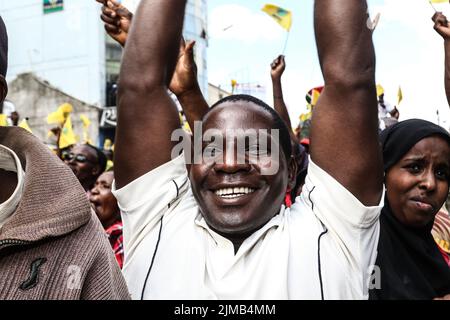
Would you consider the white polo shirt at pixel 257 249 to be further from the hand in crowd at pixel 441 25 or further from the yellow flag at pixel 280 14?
the yellow flag at pixel 280 14

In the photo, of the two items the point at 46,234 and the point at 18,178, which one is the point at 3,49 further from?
the point at 46,234

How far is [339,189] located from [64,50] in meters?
23.8

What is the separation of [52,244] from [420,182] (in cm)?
154

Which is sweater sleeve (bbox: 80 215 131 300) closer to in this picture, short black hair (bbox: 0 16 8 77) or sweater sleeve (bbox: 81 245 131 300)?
sweater sleeve (bbox: 81 245 131 300)

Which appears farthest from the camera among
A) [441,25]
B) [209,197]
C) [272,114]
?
[441,25]

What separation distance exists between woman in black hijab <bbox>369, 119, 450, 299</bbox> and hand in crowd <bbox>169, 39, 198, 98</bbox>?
0.95 metres

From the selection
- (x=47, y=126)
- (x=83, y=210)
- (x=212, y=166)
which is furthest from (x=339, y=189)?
(x=47, y=126)

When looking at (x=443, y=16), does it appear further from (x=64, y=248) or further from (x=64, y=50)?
(x=64, y=50)

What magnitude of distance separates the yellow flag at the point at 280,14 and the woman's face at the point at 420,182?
1.57 meters

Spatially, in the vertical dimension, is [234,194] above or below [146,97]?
below

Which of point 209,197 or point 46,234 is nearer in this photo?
point 46,234

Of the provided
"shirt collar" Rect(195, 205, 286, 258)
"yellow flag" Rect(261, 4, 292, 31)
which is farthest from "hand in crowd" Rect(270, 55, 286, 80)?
"shirt collar" Rect(195, 205, 286, 258)

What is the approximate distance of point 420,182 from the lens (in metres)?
2.23

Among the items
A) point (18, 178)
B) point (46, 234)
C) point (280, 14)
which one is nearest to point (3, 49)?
point (18, 178)
